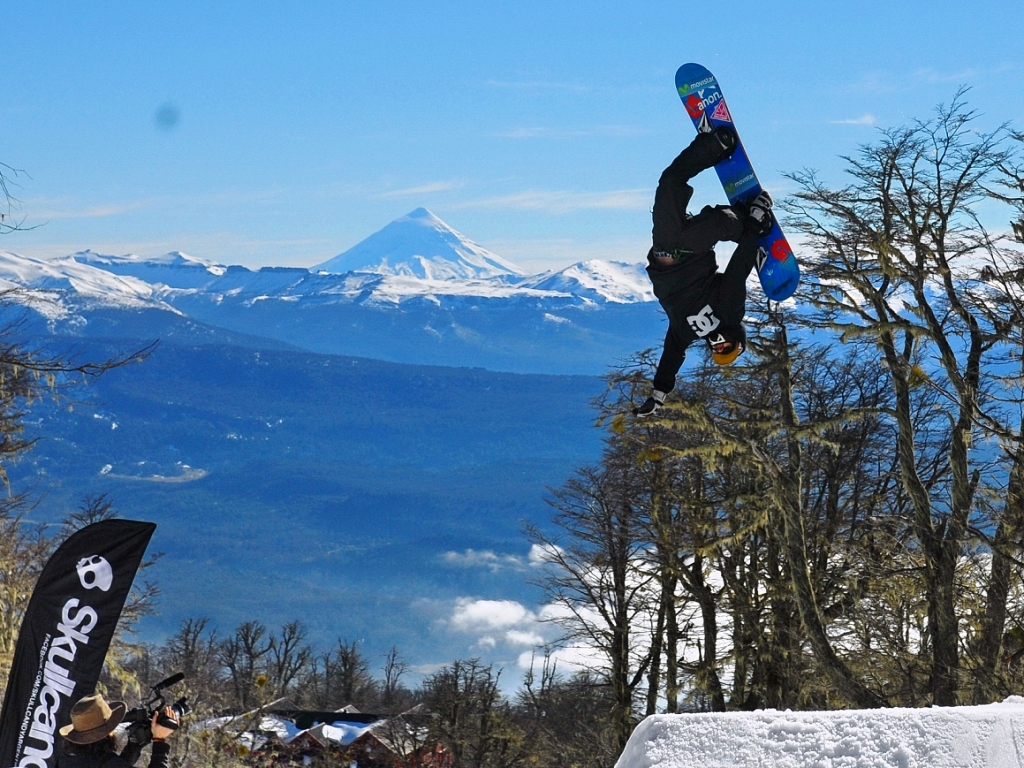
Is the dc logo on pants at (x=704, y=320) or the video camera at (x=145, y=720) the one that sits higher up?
the dc logo on pants at (x=704, y=320)

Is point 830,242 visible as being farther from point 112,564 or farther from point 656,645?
point 656,645

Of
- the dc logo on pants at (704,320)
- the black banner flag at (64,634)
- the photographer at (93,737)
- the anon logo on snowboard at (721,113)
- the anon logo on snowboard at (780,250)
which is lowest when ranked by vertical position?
the photographer at (93,737)

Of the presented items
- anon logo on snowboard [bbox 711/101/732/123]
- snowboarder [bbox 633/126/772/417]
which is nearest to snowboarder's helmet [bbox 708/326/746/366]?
snowboarder [bbox 633/126/772/417]

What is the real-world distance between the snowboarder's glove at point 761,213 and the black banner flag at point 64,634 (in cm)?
634

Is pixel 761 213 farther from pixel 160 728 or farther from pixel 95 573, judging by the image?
pixel 95 573

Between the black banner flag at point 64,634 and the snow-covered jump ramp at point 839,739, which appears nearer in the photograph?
the snow-covered jump ramp at point 839,739

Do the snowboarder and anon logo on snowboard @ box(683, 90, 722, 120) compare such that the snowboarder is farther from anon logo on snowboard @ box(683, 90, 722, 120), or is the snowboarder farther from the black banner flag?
the black banner flag

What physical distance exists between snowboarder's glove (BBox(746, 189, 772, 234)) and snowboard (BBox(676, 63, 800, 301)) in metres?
0.14

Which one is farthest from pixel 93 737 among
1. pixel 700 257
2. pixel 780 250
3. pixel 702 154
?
pixel 780 250

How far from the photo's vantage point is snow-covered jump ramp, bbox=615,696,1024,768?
3.86 metres

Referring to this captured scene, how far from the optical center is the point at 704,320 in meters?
7.76

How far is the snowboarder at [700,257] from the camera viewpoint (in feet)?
24.1

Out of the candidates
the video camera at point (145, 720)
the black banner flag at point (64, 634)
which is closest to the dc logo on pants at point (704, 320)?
the video camera at point (145, 720)

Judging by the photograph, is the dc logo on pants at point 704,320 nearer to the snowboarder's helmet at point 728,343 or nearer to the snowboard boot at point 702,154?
the snowboarder's helmet at point 728,343
